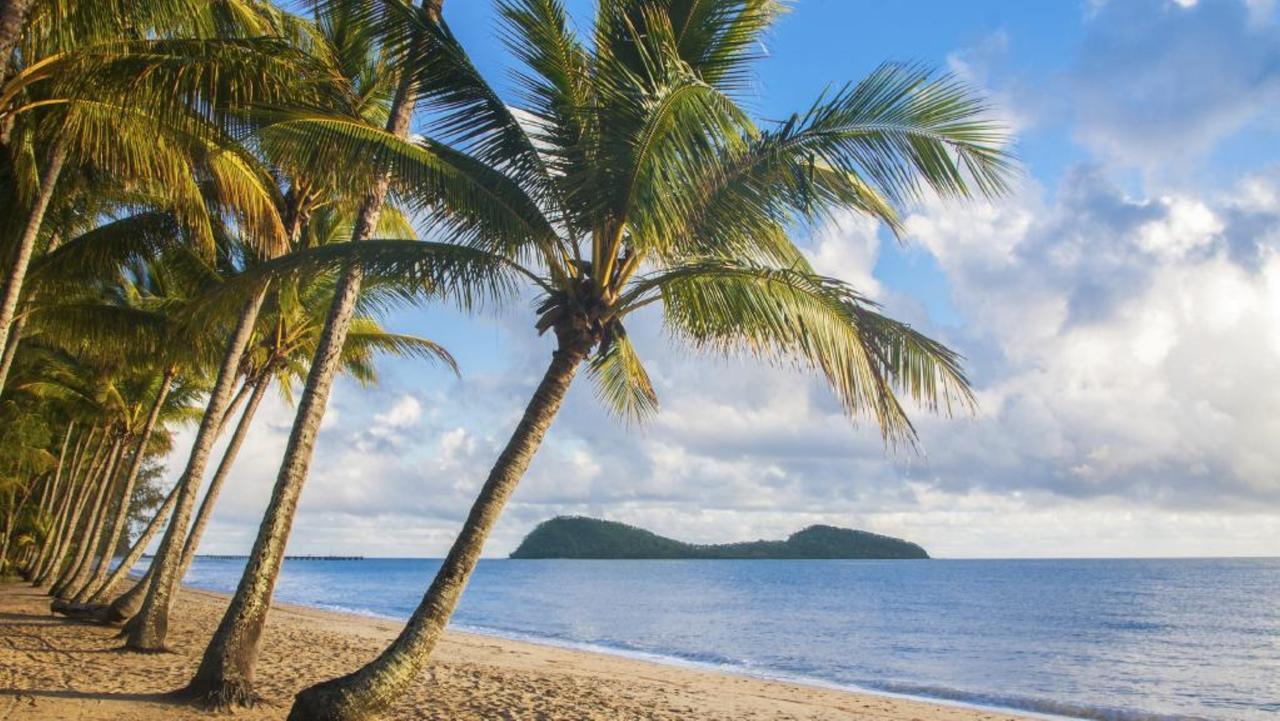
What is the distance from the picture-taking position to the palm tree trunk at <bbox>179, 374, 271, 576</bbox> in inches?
406

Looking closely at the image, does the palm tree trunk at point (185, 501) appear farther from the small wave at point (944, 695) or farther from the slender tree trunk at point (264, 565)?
the small wave at point (944, 695)

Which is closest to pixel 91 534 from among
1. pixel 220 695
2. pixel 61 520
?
pixel 61 520

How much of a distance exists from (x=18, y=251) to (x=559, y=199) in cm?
517

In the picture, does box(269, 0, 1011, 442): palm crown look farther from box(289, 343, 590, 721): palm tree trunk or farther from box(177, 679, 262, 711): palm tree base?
box(177, 679, 262, 711): palm tree base

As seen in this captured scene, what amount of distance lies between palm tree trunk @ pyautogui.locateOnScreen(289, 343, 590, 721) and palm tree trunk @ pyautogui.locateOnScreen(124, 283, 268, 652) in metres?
4.75

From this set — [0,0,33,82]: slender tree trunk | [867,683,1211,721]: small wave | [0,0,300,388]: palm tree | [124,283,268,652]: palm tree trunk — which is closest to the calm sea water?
[867,683,1211,721]: small wave

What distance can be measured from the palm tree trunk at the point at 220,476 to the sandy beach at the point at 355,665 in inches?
45.4

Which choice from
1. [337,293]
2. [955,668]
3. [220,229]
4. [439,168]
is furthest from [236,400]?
[955,668]

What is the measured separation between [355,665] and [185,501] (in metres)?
3.67

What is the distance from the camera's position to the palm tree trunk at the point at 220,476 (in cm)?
1031

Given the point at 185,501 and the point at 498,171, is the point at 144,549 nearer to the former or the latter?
the point at 185,501

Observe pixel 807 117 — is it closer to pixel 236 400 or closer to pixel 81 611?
pixel 236 400

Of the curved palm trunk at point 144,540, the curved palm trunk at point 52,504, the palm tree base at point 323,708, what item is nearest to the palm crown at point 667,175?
the palm tree base at point 323,708

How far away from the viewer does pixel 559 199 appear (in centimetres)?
674
